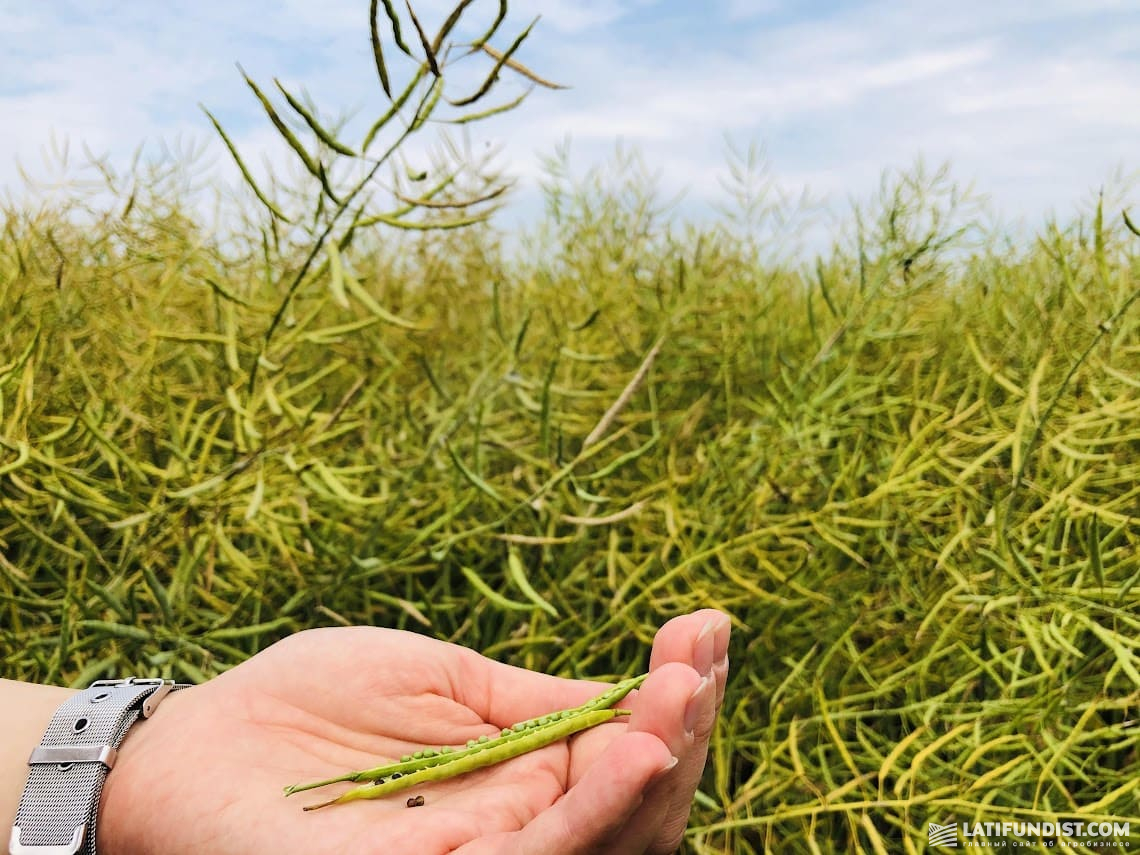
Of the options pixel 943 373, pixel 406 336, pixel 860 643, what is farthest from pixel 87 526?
pixel 943 373

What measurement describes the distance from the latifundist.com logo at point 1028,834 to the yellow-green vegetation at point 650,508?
0.01 metres

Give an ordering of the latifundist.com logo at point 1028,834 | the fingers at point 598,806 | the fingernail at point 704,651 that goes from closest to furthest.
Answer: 1. the fingers at point 598,806
2. the fingernail at point 704,651
3. the latifundist.com logo at point 1028,834

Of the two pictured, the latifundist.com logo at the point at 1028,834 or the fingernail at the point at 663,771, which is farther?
the latifundist.com logo at the point at 1028,834

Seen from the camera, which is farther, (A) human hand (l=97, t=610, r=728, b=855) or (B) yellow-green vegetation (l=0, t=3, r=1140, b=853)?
(B) yellow-green vegetation (l=0, t=3, r=1140, b=853)

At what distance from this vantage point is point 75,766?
740 millimetres

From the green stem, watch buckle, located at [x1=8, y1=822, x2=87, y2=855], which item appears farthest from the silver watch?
the green stem

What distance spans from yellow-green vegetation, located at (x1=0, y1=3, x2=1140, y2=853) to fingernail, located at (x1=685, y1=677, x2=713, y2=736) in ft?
0.62

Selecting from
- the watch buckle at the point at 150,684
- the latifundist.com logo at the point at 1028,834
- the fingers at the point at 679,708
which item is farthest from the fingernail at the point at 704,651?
the watch buckle at the point at 150,684

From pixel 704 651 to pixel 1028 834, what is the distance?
35 centimetres

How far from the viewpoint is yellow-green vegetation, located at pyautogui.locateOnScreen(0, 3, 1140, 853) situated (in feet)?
2.64

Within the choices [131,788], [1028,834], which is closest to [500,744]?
[131,788]

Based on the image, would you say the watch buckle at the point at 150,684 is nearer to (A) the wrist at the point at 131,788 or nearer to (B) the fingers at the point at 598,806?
(A) the wrist at the point at 131,788

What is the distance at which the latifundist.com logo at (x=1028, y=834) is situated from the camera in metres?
0.75

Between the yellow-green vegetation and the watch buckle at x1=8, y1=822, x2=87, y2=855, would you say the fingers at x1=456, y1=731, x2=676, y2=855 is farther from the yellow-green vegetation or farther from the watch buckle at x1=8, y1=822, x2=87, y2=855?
the watch buckle at x1=8, y1=822, x2=87, y2=855
